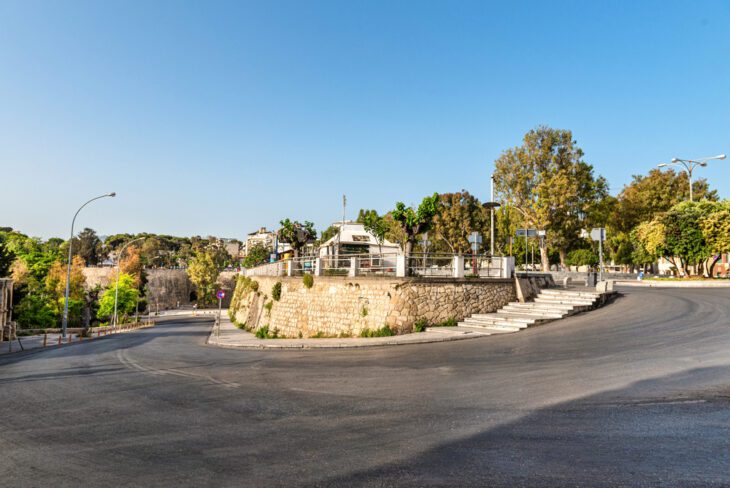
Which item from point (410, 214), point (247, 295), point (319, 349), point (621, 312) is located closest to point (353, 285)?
point (319, 349)

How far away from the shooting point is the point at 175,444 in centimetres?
608

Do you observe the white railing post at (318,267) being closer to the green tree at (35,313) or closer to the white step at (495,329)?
the white step at (495,329)

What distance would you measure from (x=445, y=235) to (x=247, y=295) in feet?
122

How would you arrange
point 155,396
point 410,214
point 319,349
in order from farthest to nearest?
point 410,214, point 319,349, point 155,396

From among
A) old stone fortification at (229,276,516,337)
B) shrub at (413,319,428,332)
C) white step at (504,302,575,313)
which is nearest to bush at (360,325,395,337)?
old stone fortification at (229,276,516,337)

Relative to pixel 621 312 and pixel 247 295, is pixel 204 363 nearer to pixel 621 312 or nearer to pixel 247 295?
pixel 621 312

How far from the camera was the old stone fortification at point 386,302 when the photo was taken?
62.1 ft

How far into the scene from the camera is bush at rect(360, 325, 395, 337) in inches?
732

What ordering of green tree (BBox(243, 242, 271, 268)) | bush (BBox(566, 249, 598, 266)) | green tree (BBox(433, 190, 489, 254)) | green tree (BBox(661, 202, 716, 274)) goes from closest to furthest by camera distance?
green tree (BBox(661, 202, 716, 274)), green tree (BBox(433, 190, 489, 254)), bush (BBox(566, 249, 598, 266)), green tree (BBox(243, 242, 271, 268))

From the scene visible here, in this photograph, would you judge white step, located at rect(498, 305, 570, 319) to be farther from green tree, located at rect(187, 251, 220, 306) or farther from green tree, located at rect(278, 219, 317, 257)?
green tree, located at rect(187, 251, 220, 306)

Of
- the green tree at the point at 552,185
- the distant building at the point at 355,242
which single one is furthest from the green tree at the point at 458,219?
the distant building at the point at 355,242

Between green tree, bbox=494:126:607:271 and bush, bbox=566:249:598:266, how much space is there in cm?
2801

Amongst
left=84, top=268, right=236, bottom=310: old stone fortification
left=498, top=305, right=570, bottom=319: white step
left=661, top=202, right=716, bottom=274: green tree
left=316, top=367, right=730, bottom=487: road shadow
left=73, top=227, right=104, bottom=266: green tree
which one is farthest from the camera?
left=73, top=227, right=104, bottom=266: green tree

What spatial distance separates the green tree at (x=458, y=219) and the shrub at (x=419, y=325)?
4681cm
